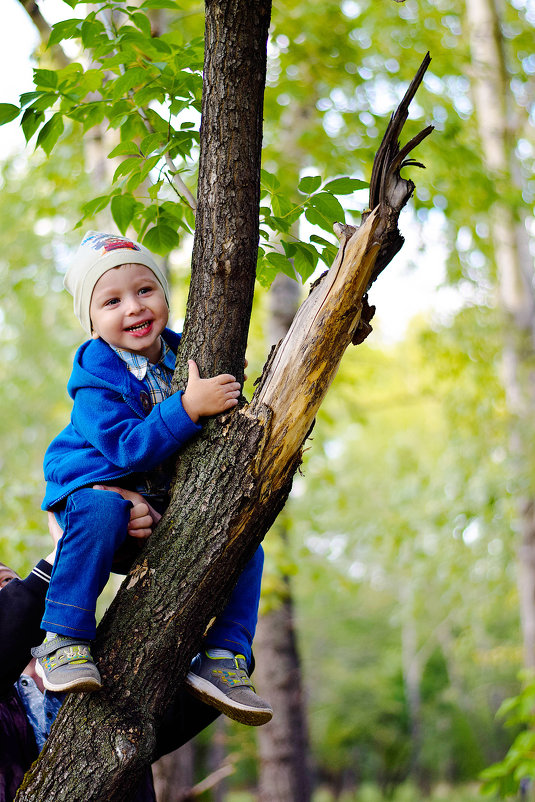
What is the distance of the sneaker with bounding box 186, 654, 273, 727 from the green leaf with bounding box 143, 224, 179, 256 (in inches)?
46.4

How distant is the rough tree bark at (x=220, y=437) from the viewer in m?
1.55

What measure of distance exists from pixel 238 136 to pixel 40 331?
1285 centimetres

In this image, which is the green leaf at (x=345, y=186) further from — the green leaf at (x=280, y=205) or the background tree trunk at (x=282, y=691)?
the background tree trunk at (x=282, y=691)

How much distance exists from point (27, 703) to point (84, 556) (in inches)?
25.2

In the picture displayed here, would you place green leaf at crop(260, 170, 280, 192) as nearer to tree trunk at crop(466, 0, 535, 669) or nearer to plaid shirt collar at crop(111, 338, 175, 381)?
plaid shirt collar at crop(111, 338, 175, 381)

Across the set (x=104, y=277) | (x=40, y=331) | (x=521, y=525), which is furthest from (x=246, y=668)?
(x=40, y=331)

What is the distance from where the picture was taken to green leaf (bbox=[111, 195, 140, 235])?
7.10 ft

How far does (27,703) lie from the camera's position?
199 centimetres

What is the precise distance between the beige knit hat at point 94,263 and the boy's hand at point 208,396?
45 centimetres

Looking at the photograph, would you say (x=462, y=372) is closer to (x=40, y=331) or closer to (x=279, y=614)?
(x=279, y=614)

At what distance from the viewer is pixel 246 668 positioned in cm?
185

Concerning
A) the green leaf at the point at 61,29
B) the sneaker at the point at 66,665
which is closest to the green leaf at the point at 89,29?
the green leaf at the point at 61,29

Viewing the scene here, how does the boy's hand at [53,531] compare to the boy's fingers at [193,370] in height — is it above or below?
below

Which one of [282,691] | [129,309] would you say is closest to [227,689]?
[129,309]
